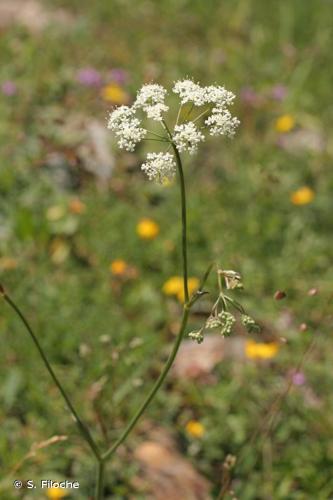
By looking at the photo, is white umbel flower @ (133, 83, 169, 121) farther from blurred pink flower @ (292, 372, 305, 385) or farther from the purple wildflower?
the purple wildflower

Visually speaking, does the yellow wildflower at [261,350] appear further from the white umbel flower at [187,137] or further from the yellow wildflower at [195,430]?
the white umbel flower at [187,137]

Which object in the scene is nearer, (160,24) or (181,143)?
(181,143)

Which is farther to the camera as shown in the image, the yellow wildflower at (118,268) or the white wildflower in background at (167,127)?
the yellow wildflower at (118,268)

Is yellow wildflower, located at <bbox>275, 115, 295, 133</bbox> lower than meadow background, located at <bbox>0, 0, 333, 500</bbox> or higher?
higher

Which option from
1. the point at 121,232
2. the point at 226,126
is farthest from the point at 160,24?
the point at 226,126

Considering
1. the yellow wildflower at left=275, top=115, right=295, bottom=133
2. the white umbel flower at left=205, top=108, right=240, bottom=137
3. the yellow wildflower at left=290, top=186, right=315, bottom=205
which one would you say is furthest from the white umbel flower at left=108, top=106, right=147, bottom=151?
the yellow wildflower at left=275, top=115, right=295, bottom=133

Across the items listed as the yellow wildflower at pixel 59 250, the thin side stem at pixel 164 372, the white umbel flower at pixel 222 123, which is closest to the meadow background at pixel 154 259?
the yellow wildflower at pixel 59 250

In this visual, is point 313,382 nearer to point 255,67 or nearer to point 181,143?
point 181,143
